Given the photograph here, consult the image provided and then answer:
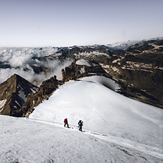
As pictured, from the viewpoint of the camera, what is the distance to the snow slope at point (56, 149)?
31.0 m

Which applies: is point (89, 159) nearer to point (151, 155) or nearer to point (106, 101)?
point (151, 155)

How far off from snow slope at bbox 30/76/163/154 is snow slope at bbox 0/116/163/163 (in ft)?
28.8

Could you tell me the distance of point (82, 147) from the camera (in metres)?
36.5

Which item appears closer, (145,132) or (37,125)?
(37,125)

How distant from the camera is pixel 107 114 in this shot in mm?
68000

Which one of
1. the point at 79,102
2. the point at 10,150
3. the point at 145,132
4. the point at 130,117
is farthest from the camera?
the point at 79,102

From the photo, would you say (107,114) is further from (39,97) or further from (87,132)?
(39,97)

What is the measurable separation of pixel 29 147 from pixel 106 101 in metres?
49.2

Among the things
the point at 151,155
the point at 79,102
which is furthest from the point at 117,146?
the point at 79,102

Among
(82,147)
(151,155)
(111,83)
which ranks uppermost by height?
(82,147)

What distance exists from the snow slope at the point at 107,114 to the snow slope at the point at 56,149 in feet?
28.8

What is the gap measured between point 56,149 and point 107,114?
34.8 metres

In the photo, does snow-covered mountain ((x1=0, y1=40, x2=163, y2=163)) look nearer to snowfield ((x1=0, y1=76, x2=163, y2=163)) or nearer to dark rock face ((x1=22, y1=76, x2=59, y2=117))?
snowfield ((x1=0, y1=76, x2=163, y2=163))

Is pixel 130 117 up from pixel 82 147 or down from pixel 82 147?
down
